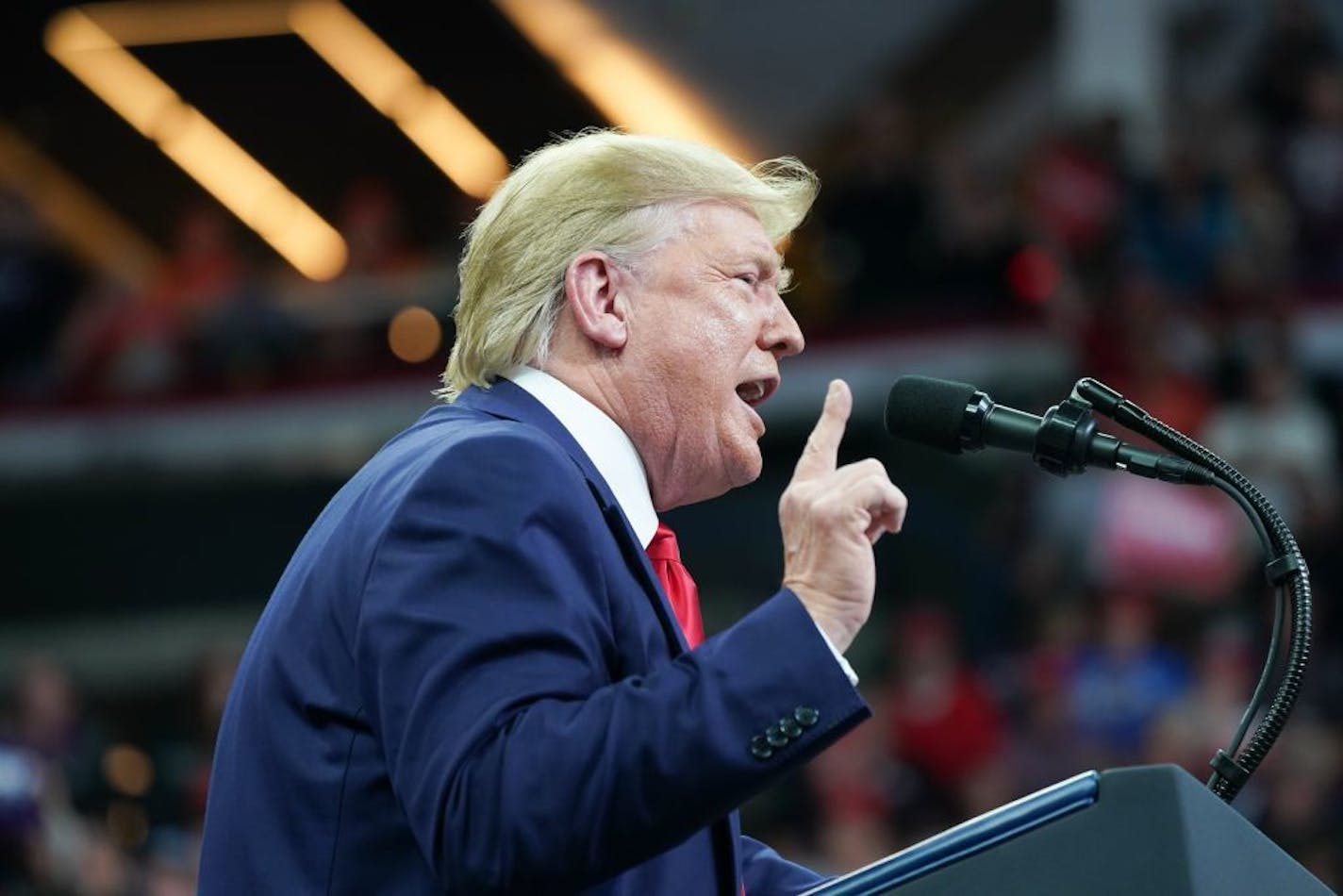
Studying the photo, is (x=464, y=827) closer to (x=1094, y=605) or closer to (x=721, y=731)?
(x=721, y=731)

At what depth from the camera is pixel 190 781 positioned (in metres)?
6.92

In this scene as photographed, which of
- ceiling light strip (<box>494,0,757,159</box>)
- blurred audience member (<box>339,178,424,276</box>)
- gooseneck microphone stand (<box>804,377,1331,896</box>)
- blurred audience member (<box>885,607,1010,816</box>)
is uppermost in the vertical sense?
ceiling light strip (<box>494,0,757,159</box>)

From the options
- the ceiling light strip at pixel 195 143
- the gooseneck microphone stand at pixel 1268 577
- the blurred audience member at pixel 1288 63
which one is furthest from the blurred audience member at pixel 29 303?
the gooseneck microphone stand at pixel 1268 577

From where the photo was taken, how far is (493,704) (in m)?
1.66

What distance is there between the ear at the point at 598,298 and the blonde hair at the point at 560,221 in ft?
0.05

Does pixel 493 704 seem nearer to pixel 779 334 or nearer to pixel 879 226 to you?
pixel 779 334

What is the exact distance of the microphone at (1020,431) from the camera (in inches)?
77.6

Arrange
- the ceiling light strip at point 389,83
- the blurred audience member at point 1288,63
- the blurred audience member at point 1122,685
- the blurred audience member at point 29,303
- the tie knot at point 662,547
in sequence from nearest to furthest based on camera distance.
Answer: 1. the tie knot at point 662,547
2. the blurred audience member at point 1122,685
3. the blurred audience member at point 1288,63
4. the blurred audience member at point 29,303
5. the ceiling light strip at point 389,83

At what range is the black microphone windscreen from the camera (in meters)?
2.06

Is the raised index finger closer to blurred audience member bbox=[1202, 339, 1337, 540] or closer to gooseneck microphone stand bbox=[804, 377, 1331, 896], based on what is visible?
gooseneck microphone stand bbox=[804, 377, 1331, 896]

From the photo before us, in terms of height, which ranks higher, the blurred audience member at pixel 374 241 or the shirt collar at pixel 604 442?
the blurred audience member at pixel 374 241

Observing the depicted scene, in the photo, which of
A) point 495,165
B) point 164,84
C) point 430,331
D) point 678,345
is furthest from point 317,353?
point 678,345

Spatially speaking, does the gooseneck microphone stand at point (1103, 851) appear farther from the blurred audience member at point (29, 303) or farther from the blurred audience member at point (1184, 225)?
the blurred audience member at point (29, 303)

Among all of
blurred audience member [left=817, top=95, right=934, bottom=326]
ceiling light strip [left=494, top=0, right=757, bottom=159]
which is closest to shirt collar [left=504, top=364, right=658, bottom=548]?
blurred audience member [left=817, top=95, right=934, bottom=326]
